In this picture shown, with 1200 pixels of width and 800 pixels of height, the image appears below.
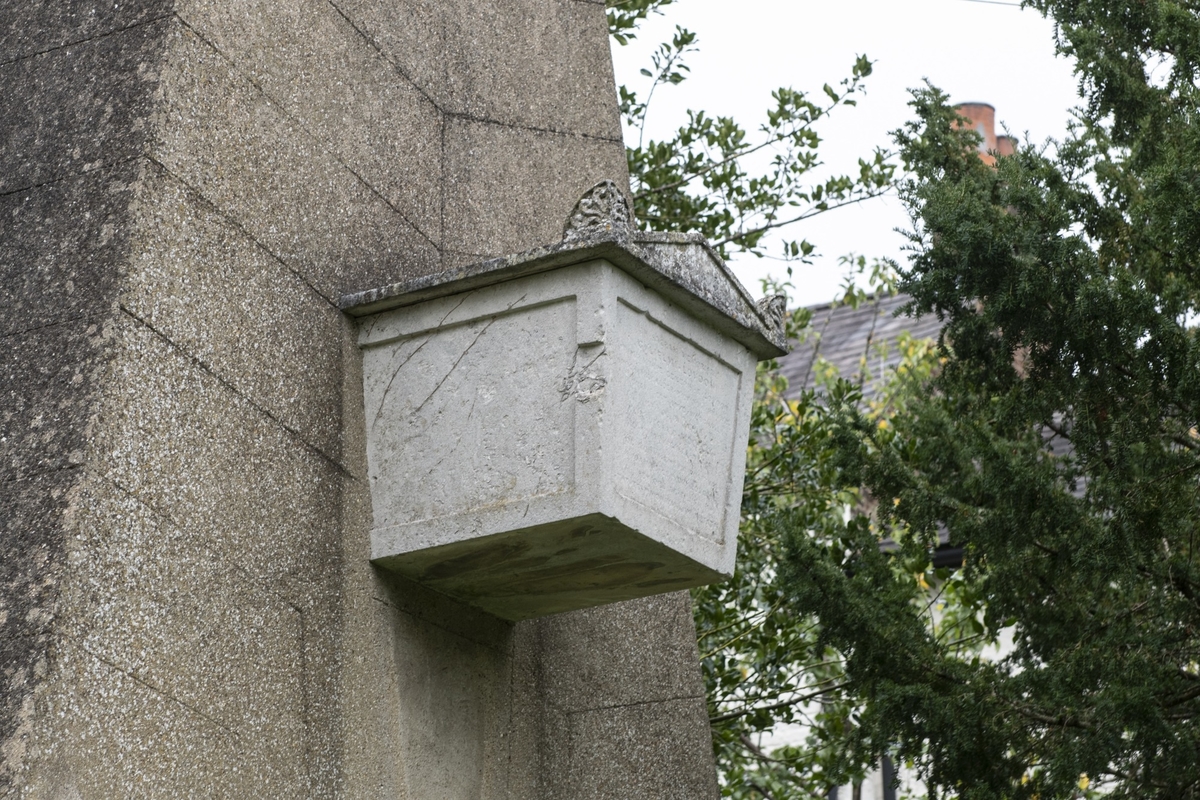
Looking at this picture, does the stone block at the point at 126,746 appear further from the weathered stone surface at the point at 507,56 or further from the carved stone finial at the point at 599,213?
the weathered stone surface at the point at 507,56

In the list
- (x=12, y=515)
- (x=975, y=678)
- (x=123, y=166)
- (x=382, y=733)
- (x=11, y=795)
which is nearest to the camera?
(x=11, y=795)

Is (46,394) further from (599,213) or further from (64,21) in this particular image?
(599,213)

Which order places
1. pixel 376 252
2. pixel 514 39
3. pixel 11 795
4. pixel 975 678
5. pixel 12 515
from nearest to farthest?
pixel 11 795 → pixel 12 515 → pixel 376 252 → pixel 514 39 → pixel 975 678

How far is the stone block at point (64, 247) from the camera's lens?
2.73 meters

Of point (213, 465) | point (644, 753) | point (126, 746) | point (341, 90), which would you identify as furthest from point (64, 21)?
point (644, 753)

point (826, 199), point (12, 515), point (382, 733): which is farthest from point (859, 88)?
point (12, 515)

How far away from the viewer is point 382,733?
122 inches

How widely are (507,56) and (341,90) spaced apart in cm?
72

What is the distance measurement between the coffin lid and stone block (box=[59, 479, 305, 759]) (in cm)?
69

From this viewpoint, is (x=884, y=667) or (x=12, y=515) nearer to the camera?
(x=12, y=515)

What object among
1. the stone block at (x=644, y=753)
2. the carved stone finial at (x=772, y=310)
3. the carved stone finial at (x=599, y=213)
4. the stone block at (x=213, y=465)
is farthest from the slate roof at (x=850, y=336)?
the stone block at (x=213, y=465)

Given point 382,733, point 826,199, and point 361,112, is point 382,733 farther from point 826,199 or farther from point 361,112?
point 826,199

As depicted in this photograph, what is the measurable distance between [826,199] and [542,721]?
3.40 meters

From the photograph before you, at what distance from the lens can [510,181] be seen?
3939 mm
